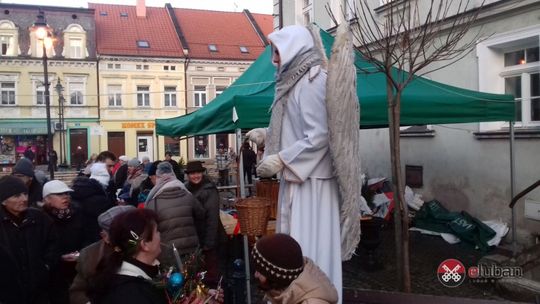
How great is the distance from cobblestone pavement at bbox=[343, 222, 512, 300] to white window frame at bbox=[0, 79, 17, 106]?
3388 cm

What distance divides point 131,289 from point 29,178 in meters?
4.44

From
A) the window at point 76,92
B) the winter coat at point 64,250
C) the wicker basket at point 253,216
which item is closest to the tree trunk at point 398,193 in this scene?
the wicker basket at point 253,216

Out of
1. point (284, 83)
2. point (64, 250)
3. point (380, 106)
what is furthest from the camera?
point (380, 106)

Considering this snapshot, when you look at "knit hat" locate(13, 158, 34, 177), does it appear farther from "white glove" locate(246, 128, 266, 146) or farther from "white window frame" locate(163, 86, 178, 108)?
"white window frame" locate(163, 86, 178, 108)

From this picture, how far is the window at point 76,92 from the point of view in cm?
3588

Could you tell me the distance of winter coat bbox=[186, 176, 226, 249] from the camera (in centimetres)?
545

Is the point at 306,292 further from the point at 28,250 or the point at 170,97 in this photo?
the point at 170,97

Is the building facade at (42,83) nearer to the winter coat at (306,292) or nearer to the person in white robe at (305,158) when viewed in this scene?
the person in white robe at (305,158)

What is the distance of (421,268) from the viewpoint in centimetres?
661

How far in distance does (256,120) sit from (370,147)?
6.84 metres

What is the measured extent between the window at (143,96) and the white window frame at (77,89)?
390 centimetres

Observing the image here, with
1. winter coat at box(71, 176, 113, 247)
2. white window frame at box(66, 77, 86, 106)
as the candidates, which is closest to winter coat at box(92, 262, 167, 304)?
winter coat at box(71, 176, 113, 247)

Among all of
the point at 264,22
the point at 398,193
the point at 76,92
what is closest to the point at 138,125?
the point at 76,92

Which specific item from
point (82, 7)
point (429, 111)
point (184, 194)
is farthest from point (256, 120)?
point (82, 7)
